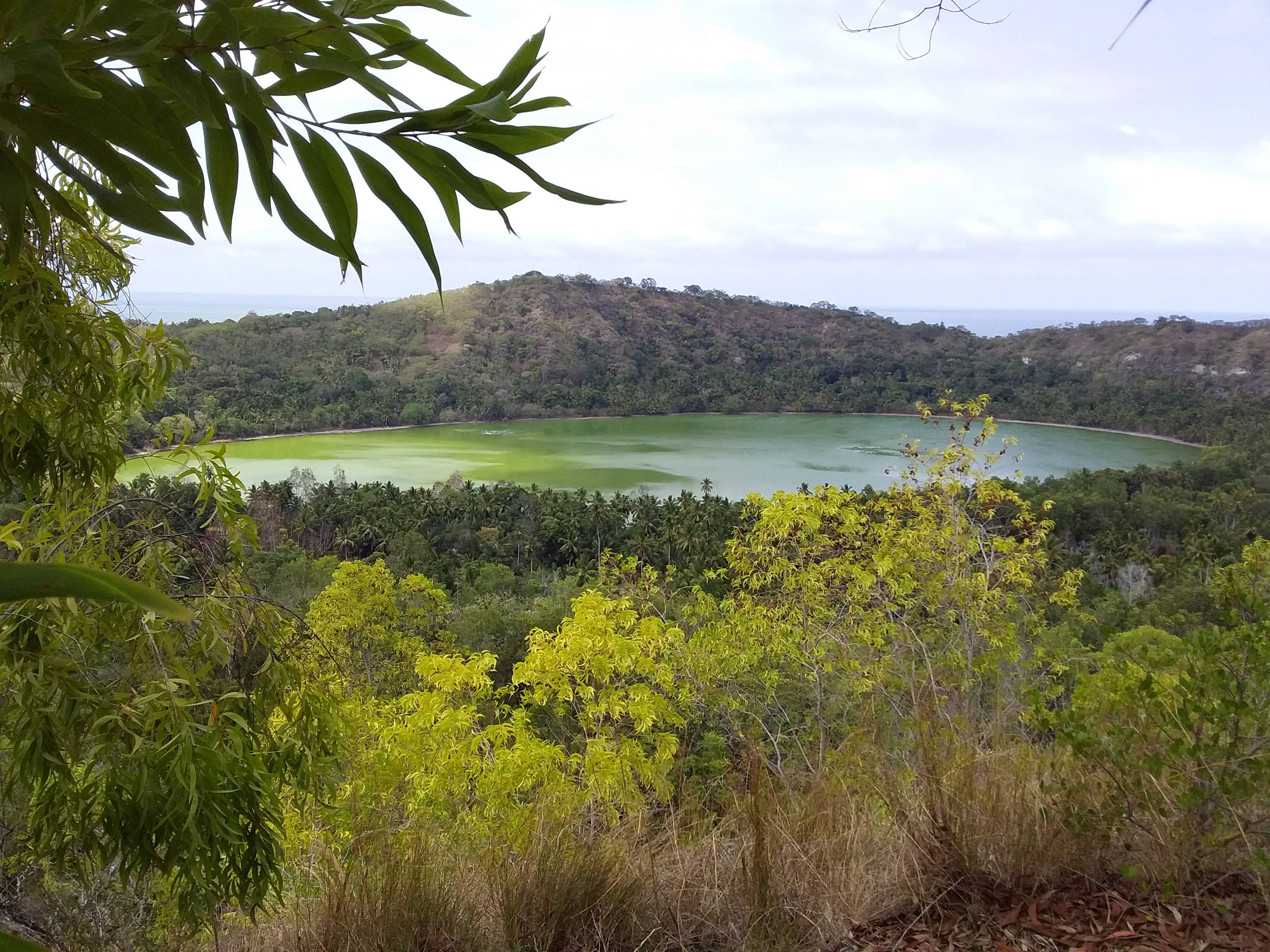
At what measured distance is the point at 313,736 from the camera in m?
1.54

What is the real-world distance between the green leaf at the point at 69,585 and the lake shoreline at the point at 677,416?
40481 millimetres

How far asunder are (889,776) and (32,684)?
1.75 meters

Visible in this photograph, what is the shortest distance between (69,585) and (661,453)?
1913 inches

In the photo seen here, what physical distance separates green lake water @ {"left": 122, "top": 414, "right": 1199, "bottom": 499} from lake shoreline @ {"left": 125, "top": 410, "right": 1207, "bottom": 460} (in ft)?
0.79

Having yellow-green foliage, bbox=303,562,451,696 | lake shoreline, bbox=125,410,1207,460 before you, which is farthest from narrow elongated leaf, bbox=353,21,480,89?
lake shoreline, bbox=125,410,1207,460

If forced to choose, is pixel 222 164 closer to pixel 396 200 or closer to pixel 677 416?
pixel 396 200

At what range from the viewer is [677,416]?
61.3 m

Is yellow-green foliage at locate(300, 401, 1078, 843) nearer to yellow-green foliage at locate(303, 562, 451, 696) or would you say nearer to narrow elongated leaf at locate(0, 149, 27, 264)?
yellow-green foliage at locate(303, 562, 451, 696)

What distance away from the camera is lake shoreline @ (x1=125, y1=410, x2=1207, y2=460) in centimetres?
4467

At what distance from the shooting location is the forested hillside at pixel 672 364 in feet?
153

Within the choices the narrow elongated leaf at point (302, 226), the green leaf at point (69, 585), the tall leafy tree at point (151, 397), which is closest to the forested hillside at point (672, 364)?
the tall leafy tree at point (151, 397)

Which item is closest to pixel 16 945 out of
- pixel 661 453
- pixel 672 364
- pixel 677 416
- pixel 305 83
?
pixel 305 83

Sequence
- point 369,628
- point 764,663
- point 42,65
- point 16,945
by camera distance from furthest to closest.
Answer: point 369,628
point 764,663
point 42,65
point 16,945

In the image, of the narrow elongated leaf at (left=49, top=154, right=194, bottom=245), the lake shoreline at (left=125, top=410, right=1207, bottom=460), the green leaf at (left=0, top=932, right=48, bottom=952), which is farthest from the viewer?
the lake shoreline at (left=125, top=410, right=1207, bottom=460)
